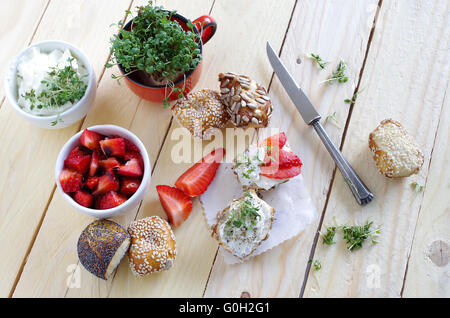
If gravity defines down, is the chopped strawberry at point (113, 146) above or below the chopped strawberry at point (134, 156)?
above

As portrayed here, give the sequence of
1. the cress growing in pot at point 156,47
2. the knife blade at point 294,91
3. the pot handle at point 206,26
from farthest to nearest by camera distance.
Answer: the knife blade at point 294,91 < the pot handle at point 206,26 < the cress growing in pot at point 156,47

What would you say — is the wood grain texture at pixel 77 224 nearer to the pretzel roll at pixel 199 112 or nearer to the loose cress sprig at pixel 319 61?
the pretzel roll at pixel 199 112

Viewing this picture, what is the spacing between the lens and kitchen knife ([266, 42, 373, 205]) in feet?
4.75

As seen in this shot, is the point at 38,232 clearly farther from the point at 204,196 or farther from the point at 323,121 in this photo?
the point at 323,121

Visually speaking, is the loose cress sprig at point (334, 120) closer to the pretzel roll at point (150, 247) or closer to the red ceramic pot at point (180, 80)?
the red ceramic pot at point (180, 80)

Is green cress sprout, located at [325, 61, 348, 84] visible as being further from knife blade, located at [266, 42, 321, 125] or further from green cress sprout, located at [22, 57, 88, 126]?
green cress sprout, located at [22, 57, 88, 126]

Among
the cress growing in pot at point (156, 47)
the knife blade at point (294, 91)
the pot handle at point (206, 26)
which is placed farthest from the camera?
the knife blade at point (294, 91)

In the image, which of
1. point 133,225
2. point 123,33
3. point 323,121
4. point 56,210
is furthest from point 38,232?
point 323,121

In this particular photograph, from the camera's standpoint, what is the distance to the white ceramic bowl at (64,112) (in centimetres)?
135

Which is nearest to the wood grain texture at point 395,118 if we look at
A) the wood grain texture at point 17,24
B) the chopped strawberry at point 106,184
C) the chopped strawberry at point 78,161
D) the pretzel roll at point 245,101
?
the pretzel roll at point 245,101

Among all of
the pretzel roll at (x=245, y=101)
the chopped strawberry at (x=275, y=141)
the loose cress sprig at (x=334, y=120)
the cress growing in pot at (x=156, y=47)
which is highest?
the cress growing in pot at (x=156, y=47)

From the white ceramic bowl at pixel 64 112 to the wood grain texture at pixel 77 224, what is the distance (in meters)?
0.12

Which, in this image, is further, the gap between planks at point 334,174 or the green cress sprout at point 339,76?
the green cress sprout at point 339,76

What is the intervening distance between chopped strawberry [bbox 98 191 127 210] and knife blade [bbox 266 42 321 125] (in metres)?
0.66
